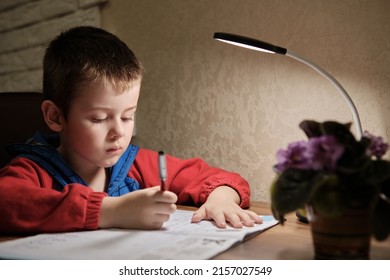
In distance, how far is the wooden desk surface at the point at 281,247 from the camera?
596 millimetres

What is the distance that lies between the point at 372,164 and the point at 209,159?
2.52 feet

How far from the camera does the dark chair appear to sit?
3.92ft

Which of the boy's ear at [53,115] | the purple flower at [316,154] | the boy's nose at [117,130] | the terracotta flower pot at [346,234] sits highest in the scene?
the boy's ear at [53,115]

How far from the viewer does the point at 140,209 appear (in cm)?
72

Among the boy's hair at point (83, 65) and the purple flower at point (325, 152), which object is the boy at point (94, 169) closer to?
the boy's hair at point (83, 65)

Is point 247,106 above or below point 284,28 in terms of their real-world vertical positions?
below

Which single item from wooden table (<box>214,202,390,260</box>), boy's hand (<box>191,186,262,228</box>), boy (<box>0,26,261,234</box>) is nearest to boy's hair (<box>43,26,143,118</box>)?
boy (<box>0,26,261,234</box>)

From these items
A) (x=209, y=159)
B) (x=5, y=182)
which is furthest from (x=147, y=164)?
(x=5, y=182)

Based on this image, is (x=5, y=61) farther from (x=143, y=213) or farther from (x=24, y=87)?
(x=143, y=213)

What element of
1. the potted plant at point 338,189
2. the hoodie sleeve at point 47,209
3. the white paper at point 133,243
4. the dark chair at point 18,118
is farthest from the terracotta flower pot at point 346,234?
the dark chair at point 18,118

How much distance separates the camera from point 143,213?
72cm

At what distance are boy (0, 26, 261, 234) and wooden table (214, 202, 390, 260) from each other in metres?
0.06

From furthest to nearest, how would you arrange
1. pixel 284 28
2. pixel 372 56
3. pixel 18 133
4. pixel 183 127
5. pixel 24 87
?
1. pixel 24 87
2. pixel 183 127
3. pixel 18 133
4. pixel 284 28
5. pixel 372 56

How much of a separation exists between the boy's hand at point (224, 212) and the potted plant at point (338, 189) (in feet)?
0.83
